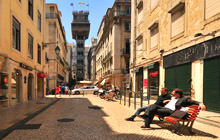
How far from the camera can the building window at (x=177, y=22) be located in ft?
41.2

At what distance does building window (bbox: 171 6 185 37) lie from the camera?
12.6 m

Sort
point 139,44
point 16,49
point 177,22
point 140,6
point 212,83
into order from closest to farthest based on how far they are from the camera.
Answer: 1. point 212,83
2. point 177,22
3. point 16,49
4. point 140,6
5. point 139,44

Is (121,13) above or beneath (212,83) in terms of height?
above

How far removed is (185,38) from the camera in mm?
11891

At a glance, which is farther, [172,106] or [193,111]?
[172,106]

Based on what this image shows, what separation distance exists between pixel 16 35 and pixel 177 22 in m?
12.3

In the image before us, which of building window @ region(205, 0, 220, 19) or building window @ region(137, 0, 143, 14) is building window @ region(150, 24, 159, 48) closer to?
building window @ region(137, 0, 143, 14)

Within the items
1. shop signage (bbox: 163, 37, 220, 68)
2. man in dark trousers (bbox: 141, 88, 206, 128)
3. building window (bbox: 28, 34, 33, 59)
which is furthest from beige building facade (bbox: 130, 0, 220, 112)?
building window (bbox: 28, 34, 33, 59)

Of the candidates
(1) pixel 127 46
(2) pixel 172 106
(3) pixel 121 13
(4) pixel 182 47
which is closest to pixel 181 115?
(2) pixel 172 106

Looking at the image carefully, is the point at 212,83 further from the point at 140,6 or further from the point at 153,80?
the point at 140,6

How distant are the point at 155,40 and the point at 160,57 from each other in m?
2.35

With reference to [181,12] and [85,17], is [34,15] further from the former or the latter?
[85,17]

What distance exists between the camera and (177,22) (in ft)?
42.9

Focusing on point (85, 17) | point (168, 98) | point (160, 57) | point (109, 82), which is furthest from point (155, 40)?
point (85, 17)
